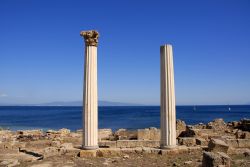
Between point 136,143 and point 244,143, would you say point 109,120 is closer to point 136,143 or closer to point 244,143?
point 136,143

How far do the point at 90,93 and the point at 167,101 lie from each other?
317 centimetres

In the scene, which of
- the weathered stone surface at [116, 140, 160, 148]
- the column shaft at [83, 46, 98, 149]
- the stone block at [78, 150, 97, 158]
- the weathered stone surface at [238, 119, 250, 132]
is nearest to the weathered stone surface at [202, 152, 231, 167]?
the stone block at [78, 150, 97, 158]

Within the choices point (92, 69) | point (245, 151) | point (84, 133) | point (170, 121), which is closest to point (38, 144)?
point (84, 133)

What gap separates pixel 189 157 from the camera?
11.5m

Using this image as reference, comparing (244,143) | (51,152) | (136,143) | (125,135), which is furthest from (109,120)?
(51,152)

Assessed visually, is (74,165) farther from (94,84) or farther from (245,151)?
(245,151)

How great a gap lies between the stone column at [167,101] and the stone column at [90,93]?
2783 mm

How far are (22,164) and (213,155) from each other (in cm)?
682

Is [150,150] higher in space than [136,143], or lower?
higher

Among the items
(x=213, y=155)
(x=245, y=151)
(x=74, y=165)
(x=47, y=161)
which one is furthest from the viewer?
(x=245, y=151)

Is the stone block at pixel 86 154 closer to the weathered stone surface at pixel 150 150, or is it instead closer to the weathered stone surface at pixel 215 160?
the weathered stone surface at pixel 150 150

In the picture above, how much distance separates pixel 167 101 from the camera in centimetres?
1205

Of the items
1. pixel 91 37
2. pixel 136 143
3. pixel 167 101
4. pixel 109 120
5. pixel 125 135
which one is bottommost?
pixel 109 120

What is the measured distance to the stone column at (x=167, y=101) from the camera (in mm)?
12016
